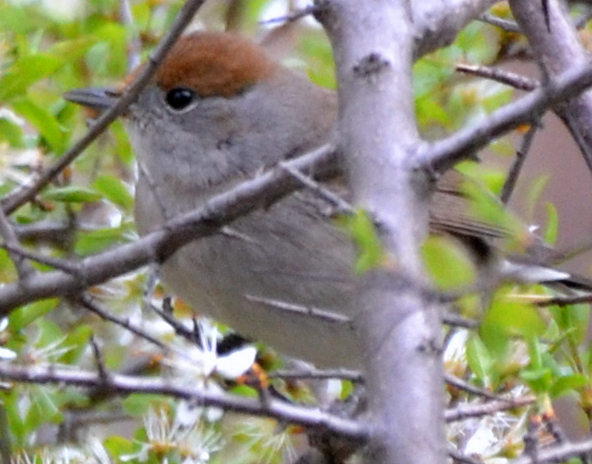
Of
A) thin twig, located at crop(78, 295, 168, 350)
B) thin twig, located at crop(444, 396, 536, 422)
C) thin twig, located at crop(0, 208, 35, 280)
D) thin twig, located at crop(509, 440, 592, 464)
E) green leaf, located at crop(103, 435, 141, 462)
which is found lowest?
green leaf, located at crop(103, 435, 141, 462)

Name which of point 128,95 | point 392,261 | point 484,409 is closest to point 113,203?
point 128,95

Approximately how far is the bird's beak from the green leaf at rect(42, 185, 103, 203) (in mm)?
293

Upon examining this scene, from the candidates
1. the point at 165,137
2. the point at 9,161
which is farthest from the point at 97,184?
the point at 165,137

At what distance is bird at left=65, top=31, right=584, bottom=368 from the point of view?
3.06m

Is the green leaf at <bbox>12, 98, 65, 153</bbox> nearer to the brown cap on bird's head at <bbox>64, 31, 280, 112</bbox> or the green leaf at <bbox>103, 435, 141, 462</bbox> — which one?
the brown cap on bird's head at <bbox>64, 31, 280, 112</bbox>

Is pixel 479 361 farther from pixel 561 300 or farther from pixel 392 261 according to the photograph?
pixel 392 261

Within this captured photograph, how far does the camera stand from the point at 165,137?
347cm

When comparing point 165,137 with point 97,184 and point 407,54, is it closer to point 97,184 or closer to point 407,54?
point 97,184

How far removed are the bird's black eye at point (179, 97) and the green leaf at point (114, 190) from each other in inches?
16.7

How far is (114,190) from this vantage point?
302 centimetres

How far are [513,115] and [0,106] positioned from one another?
146 centimetres

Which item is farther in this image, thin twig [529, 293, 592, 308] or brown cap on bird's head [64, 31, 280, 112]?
brown cap on bird's head [64, 31, 280, 112]

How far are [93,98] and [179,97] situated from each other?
0.45 metres

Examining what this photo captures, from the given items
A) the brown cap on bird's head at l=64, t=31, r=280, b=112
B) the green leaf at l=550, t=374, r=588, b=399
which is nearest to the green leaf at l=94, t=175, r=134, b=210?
the brown cap on bird's head at l=64, t=31, r=280, b=112
